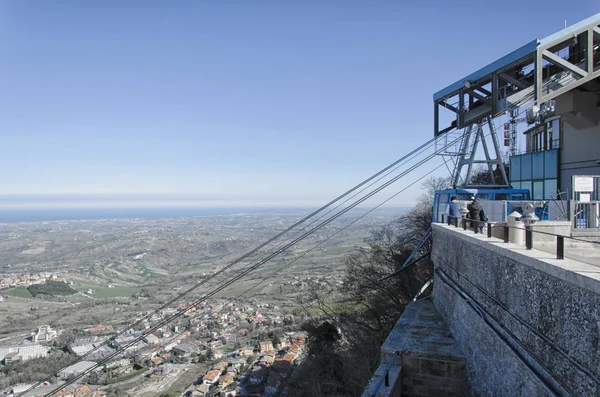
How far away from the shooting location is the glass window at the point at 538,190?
1636 cm

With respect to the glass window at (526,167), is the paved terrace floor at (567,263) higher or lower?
lower

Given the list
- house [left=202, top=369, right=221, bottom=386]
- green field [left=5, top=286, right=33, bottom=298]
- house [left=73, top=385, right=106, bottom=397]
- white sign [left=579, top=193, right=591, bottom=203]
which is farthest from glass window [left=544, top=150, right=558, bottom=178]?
green field [left=5, top=286, right=33, bottom=298]

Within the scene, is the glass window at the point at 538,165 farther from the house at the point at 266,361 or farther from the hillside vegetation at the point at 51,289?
the hillside vegetation at the point at 51,289

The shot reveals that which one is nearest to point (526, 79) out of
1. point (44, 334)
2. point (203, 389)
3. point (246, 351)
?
point (203, 389)

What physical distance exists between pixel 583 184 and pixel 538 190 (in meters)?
7.58

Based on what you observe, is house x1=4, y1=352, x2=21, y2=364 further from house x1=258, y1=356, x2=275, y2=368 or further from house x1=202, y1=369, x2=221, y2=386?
house x1=258, y1=356, x2=275, y2=368

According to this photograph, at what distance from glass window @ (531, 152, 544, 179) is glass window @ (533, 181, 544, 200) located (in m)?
0.28

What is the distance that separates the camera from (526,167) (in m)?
17.6

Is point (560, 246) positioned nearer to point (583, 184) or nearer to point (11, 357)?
point (583, 184)

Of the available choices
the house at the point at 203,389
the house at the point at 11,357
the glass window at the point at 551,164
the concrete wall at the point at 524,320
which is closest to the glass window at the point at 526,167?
the glass window at the point at 551,164

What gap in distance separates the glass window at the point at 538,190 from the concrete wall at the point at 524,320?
35.5 ft

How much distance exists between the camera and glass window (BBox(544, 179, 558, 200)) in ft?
50.8

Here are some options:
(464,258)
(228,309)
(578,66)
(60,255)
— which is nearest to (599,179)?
(578,66)

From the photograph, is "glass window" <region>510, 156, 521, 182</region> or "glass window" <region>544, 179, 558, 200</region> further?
Answer: "glass window" <region>510, 156, 521, 182</region>
